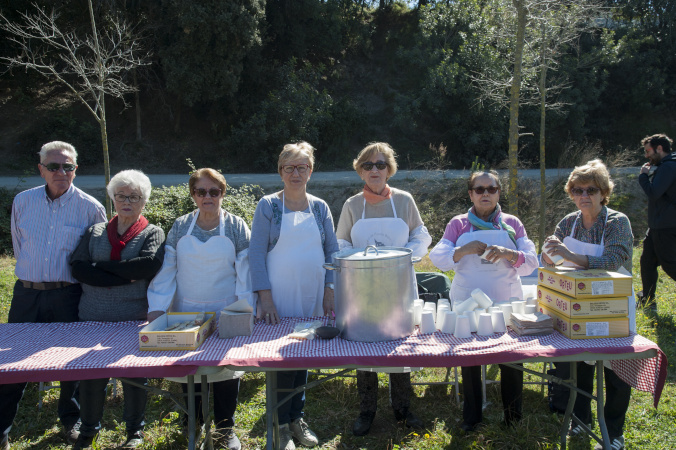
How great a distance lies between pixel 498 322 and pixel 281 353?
3.67ft

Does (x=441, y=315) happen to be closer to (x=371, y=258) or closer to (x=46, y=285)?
(x=371, y=258)

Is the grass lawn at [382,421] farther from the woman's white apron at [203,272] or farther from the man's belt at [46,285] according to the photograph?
the man's belt at [46,285]

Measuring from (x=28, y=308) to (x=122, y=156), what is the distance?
18.0m

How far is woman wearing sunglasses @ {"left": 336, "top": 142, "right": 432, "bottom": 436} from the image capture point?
3195mm

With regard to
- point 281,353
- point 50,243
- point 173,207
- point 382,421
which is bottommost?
point 382,421

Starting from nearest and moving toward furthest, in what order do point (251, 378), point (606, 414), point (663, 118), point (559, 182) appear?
1. point (606, 414)
2. point (251, 378)
3. point (559, 182)
4. point (663, 118)

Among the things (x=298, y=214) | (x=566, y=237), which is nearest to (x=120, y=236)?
(x=298, y=214)

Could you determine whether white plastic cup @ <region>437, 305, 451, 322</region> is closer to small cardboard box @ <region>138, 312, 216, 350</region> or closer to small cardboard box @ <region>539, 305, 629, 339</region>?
small cardboard box @ <region>539, 305, 629, 339</region>

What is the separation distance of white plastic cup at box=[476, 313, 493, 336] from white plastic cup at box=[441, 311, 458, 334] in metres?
0.13

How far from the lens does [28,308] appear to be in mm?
3088

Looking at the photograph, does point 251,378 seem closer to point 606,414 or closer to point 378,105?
point 606,414

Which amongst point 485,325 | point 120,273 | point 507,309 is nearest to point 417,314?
point 485,325

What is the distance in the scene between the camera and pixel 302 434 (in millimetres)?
3084

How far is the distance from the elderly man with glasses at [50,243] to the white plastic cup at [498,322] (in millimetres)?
2470
